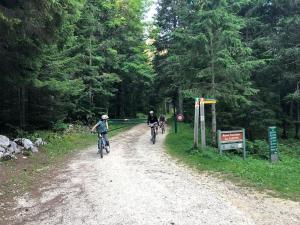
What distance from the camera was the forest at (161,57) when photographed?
12.6 metres

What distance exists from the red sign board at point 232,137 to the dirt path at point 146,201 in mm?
2795

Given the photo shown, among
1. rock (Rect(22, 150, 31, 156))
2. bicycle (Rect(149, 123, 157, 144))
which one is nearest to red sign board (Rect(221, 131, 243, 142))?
bicycle (Rect(149, 123, 157, 144))

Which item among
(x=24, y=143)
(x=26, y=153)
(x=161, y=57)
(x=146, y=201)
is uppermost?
(x=161, y=57)

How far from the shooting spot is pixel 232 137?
13570mm

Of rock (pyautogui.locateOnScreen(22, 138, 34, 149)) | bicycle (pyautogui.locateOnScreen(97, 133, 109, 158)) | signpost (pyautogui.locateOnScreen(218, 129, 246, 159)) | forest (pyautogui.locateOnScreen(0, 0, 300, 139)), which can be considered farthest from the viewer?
rock (pyautogui.locateOnScreen(22, 138, 34, 149))

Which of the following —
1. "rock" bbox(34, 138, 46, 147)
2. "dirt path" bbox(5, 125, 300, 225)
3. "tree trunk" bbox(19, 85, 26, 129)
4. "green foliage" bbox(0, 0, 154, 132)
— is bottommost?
"dirt path" bbox(5, 125, 300, 225)

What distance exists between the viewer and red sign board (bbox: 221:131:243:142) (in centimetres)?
1335

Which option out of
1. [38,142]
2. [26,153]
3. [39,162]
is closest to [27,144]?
[26,153]

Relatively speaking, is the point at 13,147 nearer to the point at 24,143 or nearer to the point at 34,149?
the point at 24,143

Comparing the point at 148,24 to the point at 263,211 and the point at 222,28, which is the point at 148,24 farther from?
the point at 263,211

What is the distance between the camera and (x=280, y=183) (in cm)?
915

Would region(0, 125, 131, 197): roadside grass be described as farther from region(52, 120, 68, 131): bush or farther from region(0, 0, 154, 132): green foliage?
region(0, 0, 154, 132): green foliage

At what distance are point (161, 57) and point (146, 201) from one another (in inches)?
1215

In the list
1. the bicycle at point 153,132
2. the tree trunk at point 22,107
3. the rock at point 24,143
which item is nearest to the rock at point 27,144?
the rock at point 24,143
